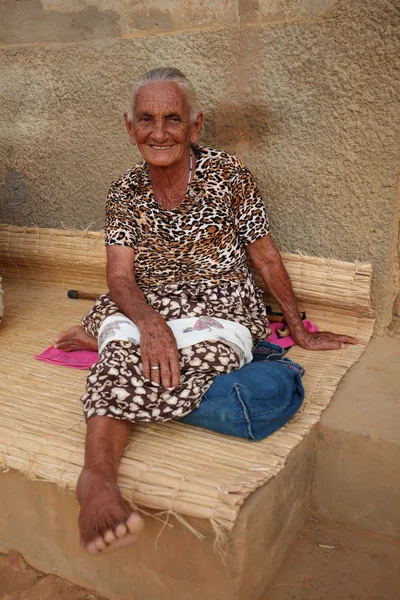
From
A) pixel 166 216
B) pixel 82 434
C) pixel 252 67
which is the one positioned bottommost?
pixel 82 434

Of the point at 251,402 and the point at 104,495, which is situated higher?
the point at 251,402

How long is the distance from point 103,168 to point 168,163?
1.01 m

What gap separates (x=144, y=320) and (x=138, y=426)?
0.38 metres

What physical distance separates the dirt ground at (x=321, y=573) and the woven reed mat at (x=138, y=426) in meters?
0.39

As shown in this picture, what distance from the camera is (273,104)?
2.61 meters

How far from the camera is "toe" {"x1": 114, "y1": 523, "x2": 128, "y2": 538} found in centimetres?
145

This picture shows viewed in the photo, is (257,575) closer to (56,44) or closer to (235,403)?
(235,403)

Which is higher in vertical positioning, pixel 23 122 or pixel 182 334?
pixel 23 122

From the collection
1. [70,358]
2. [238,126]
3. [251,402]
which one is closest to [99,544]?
[251,402]

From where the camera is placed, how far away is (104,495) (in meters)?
1.55

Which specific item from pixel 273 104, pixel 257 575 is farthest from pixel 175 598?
pixel 273 104

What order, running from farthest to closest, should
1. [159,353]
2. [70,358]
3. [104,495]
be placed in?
1. [70,358]
2. [159,353]
3. [104,495]

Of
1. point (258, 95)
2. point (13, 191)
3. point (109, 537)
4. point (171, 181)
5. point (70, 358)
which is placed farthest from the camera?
point (13, 191)

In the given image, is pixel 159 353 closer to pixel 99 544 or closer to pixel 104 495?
pixel 104 495
